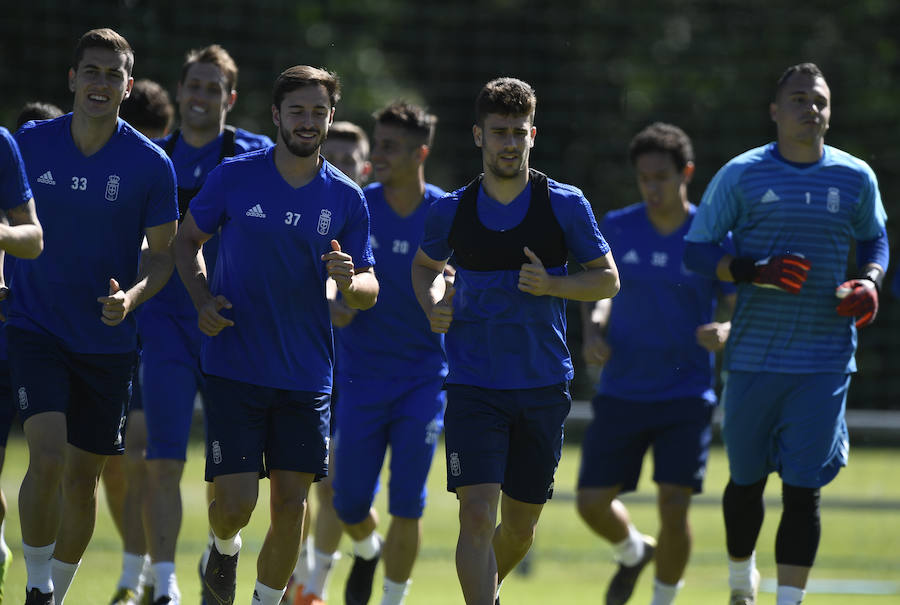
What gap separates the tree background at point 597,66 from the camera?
2020cm

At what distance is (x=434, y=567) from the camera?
10688 millimetres

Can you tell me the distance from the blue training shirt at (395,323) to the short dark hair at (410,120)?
43 cm

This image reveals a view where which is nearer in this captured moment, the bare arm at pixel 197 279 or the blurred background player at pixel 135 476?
the bare arm at pixel 197 279

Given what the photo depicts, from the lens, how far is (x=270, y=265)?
5719 mm

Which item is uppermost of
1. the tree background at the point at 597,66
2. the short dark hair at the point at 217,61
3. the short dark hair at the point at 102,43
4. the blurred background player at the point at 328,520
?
the tree background at the point at 597,66

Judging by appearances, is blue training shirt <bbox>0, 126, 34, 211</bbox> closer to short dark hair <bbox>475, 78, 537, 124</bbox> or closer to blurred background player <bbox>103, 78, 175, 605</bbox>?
blurred background player <bbox>103, 78, 175, 605</bbox>

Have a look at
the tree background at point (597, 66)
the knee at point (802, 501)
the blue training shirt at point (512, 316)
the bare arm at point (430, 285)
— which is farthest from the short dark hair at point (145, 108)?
the tree background at point (597, 66)

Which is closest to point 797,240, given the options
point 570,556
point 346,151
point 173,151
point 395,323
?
point 395,323

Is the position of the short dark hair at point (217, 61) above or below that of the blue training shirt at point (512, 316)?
above

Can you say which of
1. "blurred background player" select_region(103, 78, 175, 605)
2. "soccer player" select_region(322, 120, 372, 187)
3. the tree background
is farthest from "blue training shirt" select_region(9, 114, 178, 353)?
the tree background

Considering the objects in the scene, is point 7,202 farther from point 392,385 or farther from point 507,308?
point 392,385

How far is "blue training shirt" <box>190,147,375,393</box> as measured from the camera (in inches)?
224

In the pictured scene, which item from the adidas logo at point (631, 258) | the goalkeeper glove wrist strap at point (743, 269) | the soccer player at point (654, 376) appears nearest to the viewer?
the goalkeeper glove wrist strap at point (743, 269)

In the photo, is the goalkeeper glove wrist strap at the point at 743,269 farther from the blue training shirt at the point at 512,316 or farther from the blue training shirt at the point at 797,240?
the blue training shirt at the point at 512,316
